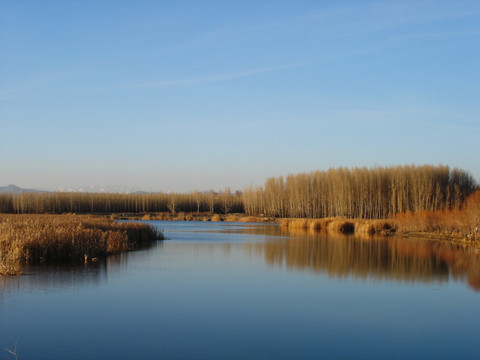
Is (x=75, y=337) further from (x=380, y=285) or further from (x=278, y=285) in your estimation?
(x=380, y=285)

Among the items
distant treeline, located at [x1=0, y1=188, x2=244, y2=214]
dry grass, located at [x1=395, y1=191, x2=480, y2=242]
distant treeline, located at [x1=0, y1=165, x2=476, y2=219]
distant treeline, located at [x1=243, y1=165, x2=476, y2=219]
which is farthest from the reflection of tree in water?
distant treeline, located at [x1=0, y1=188, x2=244, y2=214]

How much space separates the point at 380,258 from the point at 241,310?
34.4ft

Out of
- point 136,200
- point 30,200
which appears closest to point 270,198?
point 136,200

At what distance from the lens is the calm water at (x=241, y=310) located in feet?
23.7

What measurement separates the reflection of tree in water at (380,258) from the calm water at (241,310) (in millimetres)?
128

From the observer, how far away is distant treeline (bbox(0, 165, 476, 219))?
1822 inches

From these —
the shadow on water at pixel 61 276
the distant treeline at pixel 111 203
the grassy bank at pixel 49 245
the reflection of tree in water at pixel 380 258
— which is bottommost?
the reflection of tree in water at pixel 380 258

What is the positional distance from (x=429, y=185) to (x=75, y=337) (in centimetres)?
4344

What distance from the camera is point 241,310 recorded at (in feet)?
31.6

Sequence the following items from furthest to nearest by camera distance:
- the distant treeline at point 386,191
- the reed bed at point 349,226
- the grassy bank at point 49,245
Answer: the distant treeline at point 386,191, the reed bed at point 349,226, the grassy bank at point 49,245

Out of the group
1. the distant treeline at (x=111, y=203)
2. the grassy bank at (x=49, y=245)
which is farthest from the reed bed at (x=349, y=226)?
the distant treeline at (x=111, y=203)

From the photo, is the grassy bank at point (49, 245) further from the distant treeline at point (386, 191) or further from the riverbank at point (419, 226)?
the distant treeline at point (386, 191)

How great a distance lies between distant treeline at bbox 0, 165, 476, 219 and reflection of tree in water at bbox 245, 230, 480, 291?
53.6 feet

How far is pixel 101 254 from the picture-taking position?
55.8 ft
